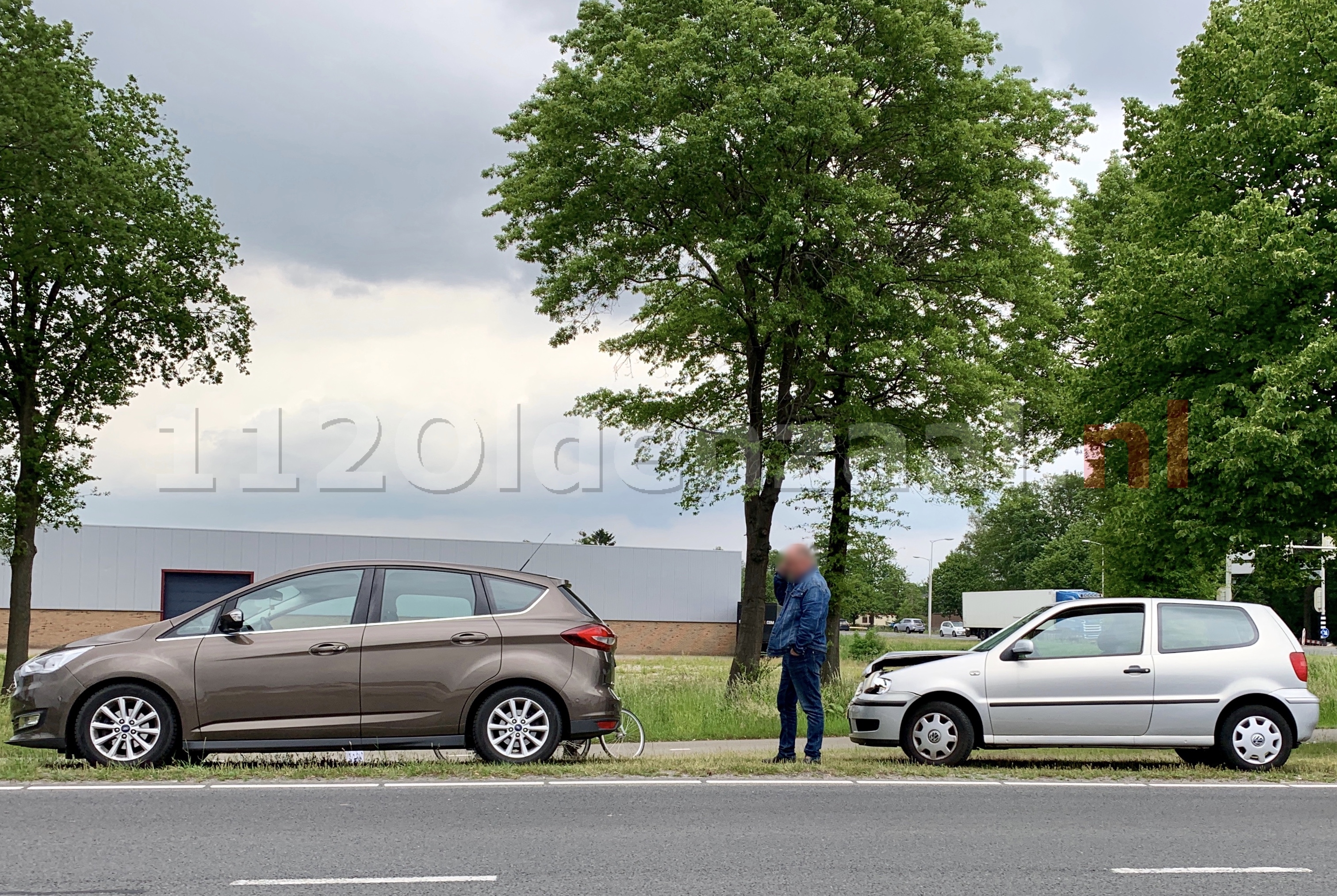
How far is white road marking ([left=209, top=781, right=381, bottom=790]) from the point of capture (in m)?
9.09

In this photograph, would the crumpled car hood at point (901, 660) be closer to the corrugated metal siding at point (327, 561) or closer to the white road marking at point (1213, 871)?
the white road marking at point (1213, 871)

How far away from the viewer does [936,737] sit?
37.9 ft

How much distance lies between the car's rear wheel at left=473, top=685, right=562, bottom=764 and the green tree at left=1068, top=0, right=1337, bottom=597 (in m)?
10.5

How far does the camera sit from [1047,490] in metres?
99.2

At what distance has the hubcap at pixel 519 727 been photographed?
10352 mm

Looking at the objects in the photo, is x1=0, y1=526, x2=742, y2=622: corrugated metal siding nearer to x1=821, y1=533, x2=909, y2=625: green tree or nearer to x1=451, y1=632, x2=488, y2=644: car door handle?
x1=821, y1=533, x2=909, y2=625: green tree

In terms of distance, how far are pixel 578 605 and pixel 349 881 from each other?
483 cm

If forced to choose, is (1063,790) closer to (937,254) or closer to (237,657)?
(237,657)

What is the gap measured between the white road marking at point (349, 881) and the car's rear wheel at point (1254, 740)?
7919 millimetres

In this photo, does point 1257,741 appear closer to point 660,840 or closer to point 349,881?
point 660,840

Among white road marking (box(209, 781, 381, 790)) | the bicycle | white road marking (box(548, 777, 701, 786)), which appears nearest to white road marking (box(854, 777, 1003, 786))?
white road marking (box(548, 777, 701, 786))

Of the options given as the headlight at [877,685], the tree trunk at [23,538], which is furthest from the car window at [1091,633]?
the tree trunk at [23,538]

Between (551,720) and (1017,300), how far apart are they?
54.4ft

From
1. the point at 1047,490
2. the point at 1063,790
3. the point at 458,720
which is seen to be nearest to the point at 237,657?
the point at 458,720
